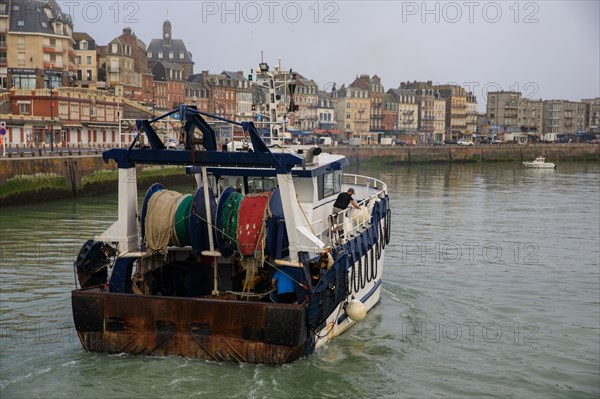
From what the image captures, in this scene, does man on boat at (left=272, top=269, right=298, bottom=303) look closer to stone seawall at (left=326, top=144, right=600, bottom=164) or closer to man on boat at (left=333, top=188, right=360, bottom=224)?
man on boat at (left=333, top=188, right=360, bottom=224)

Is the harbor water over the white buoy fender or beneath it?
beneath

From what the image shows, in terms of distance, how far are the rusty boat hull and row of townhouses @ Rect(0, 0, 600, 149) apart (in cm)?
632

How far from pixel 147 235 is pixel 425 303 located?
33.5 ft

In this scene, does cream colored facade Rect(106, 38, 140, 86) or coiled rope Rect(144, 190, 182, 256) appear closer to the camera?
coiled rope Rect(144, 190, 182, 256)

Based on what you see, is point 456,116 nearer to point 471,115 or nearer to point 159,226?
point 471,115

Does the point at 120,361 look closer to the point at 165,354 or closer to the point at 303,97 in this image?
the point at 165,354

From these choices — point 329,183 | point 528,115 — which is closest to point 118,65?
point 329,183

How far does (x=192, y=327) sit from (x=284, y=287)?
6.73 feet

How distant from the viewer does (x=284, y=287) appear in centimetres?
1573

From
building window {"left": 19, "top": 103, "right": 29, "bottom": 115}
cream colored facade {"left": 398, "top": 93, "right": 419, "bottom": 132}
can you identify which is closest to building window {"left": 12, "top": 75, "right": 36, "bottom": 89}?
building window {"left": 19, "top": 103, "right": 29, "bottom": 115}

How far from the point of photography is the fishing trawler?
1531 centimetres

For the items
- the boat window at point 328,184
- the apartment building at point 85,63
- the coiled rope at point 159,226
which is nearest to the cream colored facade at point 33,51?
the apartment building at point 85,63

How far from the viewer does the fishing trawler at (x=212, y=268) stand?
603 inches

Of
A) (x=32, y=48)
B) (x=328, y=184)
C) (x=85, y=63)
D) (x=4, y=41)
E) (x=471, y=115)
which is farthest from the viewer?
(x=471, y=115)
